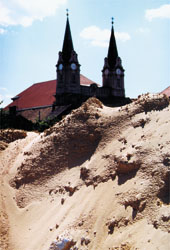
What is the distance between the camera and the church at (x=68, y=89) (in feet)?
185

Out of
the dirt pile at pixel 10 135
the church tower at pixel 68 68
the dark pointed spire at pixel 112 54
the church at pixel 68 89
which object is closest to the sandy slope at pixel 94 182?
the dirt pile at pixel 10 135

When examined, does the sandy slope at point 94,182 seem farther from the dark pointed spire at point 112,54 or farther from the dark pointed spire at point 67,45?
the dark pointed spire at point 112,54

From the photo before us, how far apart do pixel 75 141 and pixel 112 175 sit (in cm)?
343

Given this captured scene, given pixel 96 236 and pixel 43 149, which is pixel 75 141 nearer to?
pixel 43 149

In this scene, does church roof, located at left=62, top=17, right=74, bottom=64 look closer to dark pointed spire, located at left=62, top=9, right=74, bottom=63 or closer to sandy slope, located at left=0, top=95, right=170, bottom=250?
dark pointed spire, located at left=62, top=9, right=74, bottom=63

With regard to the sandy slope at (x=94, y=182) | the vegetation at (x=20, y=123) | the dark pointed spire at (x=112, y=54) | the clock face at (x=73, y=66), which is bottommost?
the sandy slope at (x=94, y=182)

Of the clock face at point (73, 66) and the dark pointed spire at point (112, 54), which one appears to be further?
the dark pointed spire at point (112, 54)

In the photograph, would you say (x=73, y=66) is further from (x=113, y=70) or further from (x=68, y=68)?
(x=113, y=70)

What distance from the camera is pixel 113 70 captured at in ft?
212

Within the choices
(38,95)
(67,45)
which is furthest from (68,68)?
(38,95)

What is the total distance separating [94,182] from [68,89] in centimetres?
4585

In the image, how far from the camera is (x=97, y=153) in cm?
1477

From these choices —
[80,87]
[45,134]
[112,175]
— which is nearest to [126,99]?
[80,87]

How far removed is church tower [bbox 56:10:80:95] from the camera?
58875mm
